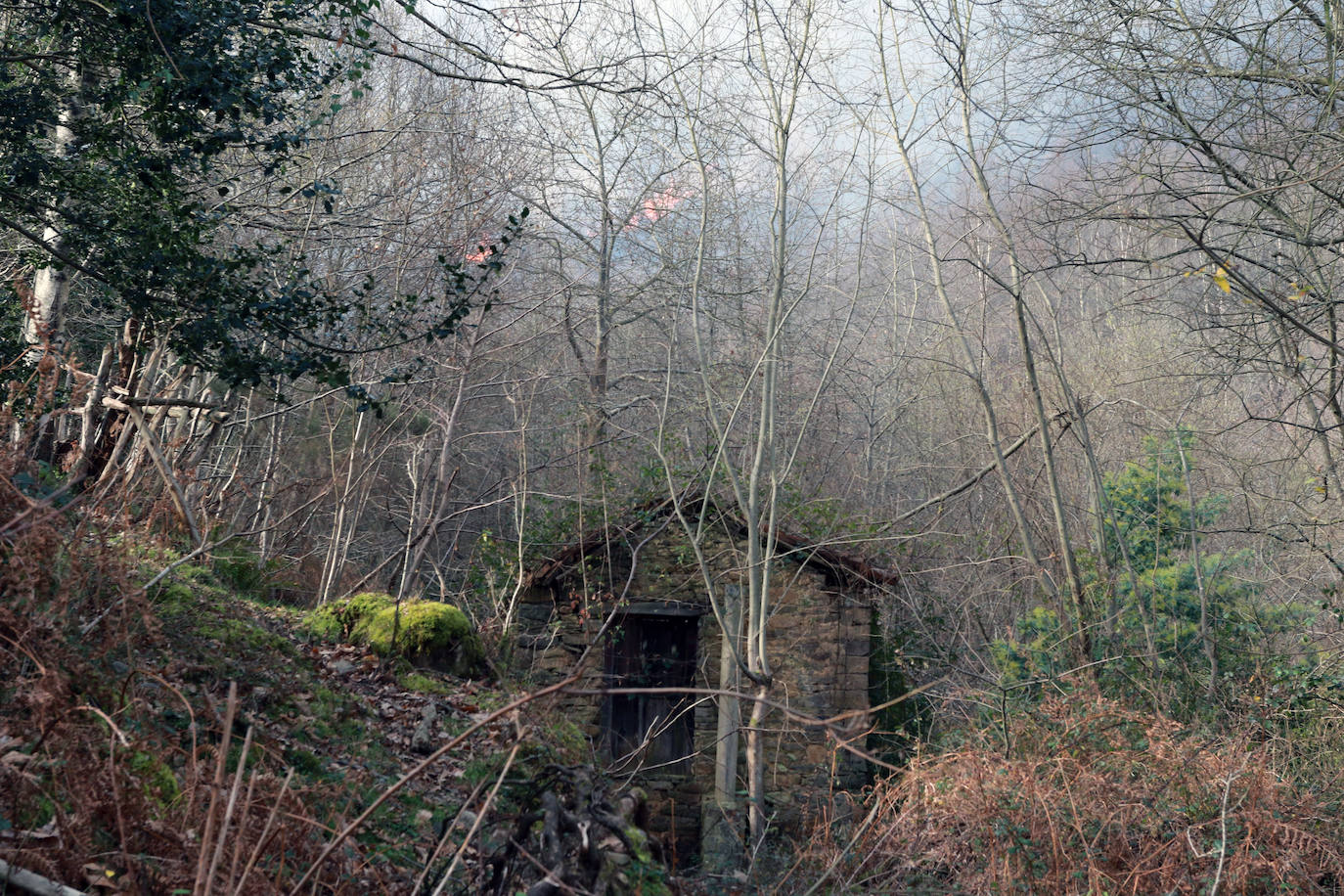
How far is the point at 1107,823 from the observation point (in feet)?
20.2

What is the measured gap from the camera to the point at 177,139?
5.60 metres

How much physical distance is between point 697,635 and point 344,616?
189 inches

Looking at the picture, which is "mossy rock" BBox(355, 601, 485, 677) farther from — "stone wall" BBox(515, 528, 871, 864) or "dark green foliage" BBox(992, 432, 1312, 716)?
"dark green foliage" BBox(992, 432, 1312, 716)

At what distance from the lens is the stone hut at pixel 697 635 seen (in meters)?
10.8

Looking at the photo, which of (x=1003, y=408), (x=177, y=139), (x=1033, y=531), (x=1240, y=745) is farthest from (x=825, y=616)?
(x=1003, y=408)

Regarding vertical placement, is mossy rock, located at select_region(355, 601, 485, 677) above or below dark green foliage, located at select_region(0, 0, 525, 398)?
below

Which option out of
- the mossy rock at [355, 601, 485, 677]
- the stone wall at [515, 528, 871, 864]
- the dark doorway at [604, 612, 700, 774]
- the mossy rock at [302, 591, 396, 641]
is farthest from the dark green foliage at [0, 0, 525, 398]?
the dark doorway at [604, 612, 700, 774]

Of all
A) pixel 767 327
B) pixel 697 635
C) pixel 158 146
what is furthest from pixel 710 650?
pixel 158 146

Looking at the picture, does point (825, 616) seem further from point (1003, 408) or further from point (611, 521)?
point (1003, 408)

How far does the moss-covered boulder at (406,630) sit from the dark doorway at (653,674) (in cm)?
330

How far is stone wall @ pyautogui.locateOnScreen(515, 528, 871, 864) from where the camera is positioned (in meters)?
10.8

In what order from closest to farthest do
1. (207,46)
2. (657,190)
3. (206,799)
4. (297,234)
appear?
(206,799), (207,46), (297,234), (657,190)

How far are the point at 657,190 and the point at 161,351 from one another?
1319 cm

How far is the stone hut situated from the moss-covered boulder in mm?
2377
